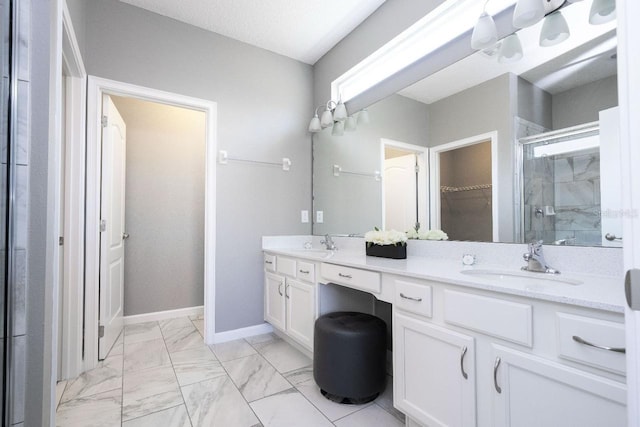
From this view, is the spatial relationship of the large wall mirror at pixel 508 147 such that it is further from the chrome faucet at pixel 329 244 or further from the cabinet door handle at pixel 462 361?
the cabinet door handle at pixel 462 361

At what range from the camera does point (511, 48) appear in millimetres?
1557

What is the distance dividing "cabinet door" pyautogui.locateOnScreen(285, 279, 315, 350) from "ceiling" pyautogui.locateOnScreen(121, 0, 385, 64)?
2.09m

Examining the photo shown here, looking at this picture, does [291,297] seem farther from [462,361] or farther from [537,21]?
[537,21]

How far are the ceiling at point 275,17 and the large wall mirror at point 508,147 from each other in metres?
0.77

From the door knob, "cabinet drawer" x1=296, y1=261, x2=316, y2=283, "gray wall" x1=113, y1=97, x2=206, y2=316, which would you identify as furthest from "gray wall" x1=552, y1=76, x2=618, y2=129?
"gray wall" x1=113, y1=97, x2=206, y2=316

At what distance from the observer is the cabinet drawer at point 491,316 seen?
964 mm

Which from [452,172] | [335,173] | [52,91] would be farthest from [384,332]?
[52,91]

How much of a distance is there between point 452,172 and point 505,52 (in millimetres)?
676

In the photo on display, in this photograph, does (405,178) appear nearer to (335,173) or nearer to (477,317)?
(335,173)

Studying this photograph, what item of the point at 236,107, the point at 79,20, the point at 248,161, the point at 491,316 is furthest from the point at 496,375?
the point at 79,20

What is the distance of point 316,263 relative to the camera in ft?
6.71

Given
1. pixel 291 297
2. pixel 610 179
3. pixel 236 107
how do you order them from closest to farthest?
pixel 610 179
pixel 291 297
pixel 236 107

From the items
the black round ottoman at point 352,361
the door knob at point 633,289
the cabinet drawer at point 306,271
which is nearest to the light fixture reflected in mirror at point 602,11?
the door knob at point 633,289

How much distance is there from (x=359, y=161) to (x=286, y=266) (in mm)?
1081
